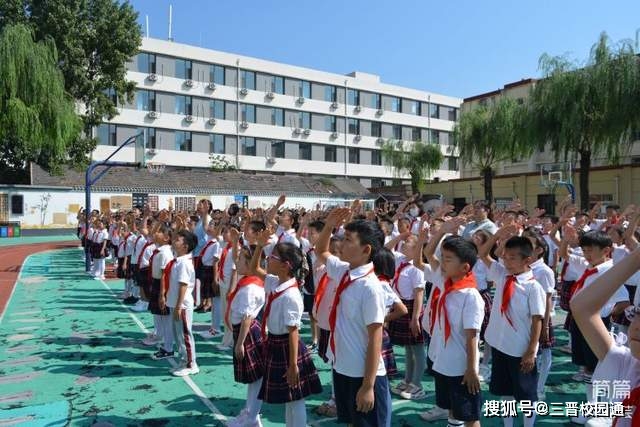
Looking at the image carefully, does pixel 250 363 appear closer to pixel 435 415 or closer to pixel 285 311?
pixel 285 311

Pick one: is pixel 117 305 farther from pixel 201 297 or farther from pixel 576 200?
pixel 576 200

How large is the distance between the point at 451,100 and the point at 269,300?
183 ft

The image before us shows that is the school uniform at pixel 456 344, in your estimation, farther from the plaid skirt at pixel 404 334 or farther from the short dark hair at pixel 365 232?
the plaid skirt at pixel 404 334

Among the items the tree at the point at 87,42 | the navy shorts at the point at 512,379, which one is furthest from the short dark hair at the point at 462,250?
the tree at the point at 87,42

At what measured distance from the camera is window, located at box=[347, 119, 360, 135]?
1916 inches

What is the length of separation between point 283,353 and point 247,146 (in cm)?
4017

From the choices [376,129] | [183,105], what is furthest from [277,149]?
[376,129]

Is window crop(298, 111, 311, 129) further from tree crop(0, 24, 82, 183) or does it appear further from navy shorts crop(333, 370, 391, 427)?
navy shorts crop(333, 370, 391, 427)

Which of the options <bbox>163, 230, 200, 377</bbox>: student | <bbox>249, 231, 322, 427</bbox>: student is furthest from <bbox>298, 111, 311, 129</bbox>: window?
<bbox>249, 231, 322, 427</bbox>: student

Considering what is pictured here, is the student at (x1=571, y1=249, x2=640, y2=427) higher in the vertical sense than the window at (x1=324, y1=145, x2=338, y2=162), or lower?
lower

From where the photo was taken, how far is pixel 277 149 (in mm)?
44438

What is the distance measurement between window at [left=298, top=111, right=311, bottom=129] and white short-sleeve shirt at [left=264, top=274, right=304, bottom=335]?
1685 inches

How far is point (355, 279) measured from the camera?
9.70 ft

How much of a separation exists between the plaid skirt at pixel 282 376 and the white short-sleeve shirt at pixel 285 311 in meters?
0.07
